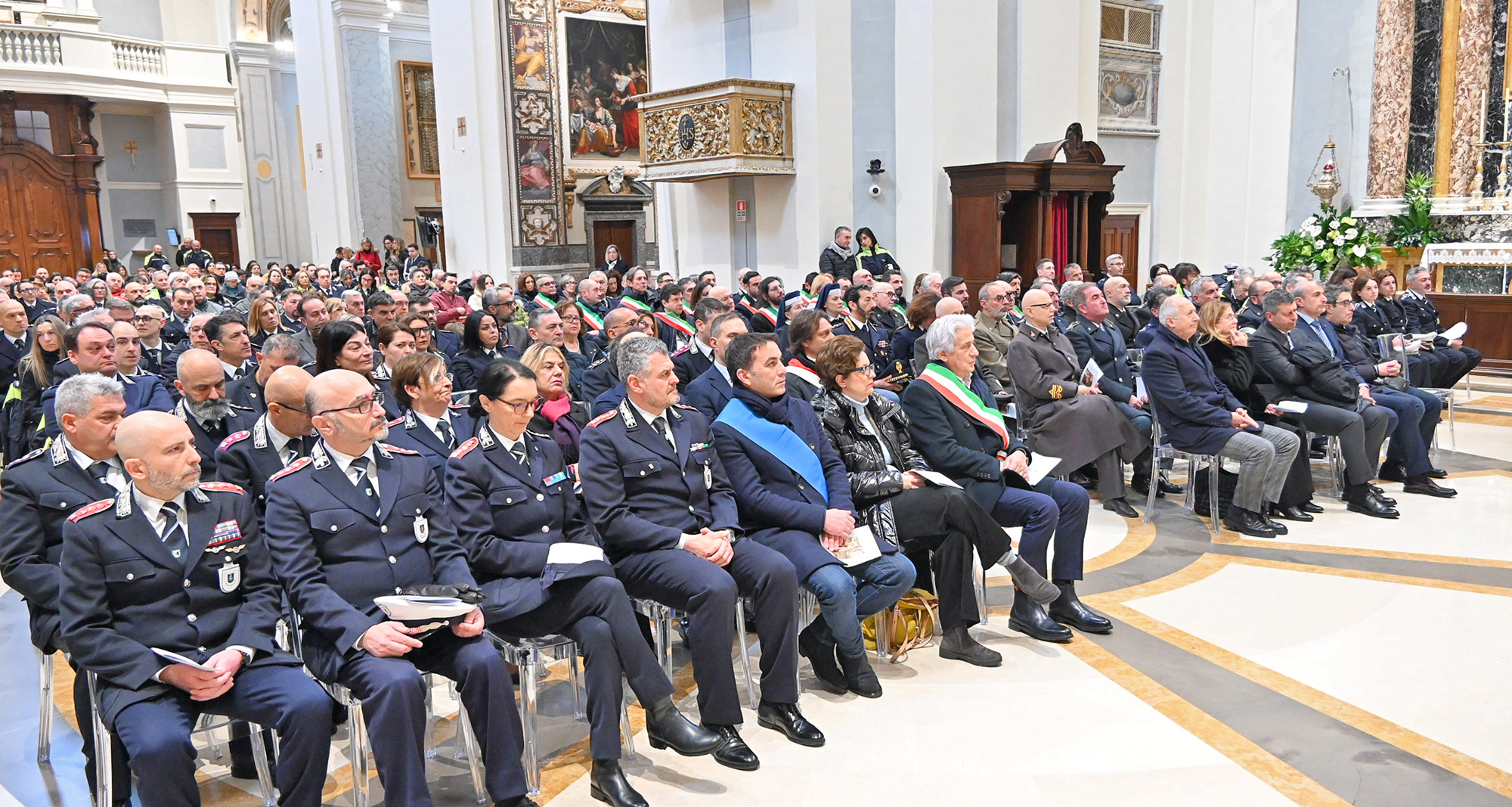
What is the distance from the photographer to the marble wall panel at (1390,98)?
12.3 meters

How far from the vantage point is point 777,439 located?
4.02 meters

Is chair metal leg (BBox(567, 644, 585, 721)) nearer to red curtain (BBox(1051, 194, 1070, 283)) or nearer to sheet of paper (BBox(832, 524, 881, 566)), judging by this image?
sheet of paper (BBox(832, 524, 881, 566))

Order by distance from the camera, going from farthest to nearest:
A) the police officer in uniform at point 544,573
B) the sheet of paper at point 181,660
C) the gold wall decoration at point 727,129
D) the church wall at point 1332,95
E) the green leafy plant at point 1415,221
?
the church wall at point 1332,95
the green leafy plant at point 1415,221
the gold wall decoration at point 727,129
the police officer in uniform at point 544,573
the sheet of paper at point 181,660

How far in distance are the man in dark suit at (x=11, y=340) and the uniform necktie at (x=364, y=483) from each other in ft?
18.5

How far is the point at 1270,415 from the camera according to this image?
250 inches

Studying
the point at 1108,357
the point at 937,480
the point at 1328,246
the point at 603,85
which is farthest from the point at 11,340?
the point at 603,85

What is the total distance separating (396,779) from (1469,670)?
13.0 ft

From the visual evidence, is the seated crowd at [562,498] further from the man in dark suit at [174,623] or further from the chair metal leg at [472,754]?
the chair metal leg at [472,754]

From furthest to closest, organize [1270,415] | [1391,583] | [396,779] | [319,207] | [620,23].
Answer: [319,207], [620,23], [1270,415], [1391,583], [396,779]

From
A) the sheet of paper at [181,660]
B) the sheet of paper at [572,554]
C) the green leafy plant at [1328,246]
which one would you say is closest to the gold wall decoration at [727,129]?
the green leafy plant at [1328,246]

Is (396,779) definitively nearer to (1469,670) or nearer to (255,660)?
(255,660)

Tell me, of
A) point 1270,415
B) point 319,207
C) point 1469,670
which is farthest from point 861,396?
point 319,207

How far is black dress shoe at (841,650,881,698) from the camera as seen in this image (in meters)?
3.98

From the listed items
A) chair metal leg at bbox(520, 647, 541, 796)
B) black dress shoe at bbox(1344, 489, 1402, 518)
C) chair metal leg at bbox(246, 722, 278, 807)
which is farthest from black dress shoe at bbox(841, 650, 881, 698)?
black dress shoe at bbox(1344, 489, 1402, 518)
